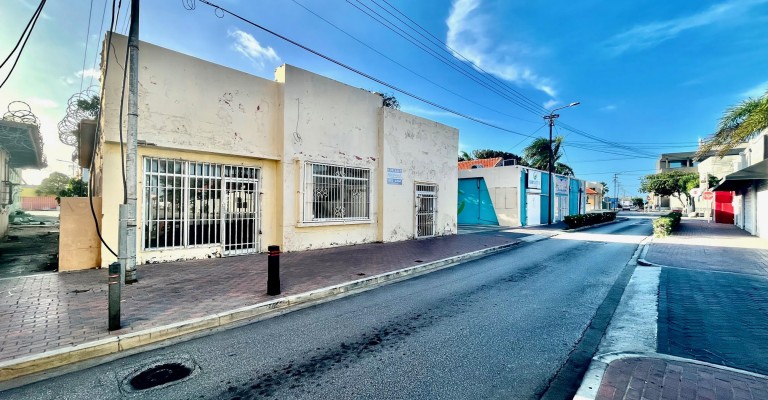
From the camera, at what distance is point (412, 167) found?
49.6 ft

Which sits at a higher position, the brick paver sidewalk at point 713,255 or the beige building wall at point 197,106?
the beige building wall at point 197,106

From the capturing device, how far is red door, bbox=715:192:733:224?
2742 centimetres

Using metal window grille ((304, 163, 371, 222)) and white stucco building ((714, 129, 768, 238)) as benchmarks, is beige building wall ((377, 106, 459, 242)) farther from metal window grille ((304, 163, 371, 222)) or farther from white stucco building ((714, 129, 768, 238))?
white stucco building ((714, 129, 768, 238))

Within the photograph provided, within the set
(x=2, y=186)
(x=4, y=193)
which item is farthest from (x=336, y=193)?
(x=4, y=193)

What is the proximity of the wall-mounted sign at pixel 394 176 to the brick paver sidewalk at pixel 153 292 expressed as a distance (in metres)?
4.45

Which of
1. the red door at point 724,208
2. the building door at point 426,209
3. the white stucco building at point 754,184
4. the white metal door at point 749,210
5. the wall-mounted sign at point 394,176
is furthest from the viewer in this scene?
the red door at point 724,208

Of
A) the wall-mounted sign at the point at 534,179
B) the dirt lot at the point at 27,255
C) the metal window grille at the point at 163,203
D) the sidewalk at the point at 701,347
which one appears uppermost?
the wall-mounted sign at the point at 534,179

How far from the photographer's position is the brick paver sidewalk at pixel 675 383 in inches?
117

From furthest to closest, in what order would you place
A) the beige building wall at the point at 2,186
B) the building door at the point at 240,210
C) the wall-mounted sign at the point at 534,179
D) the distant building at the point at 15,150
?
the wall-mounted sign at the point at 534,179, the beige building wall at the point at 2,186, the distant building at the point at 15,150, the building door at the point at 240,210

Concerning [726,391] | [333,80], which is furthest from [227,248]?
[726,391]

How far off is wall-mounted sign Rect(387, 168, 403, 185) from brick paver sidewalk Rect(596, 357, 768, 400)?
36.1 feet

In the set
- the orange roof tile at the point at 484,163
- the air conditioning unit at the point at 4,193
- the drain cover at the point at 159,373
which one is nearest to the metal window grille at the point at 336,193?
the drain cover at the point at 159,373

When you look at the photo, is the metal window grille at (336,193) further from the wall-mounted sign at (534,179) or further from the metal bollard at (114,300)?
the wall-mounted sign at (534,179)

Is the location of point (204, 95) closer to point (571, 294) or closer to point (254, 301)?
point (254, 301)
